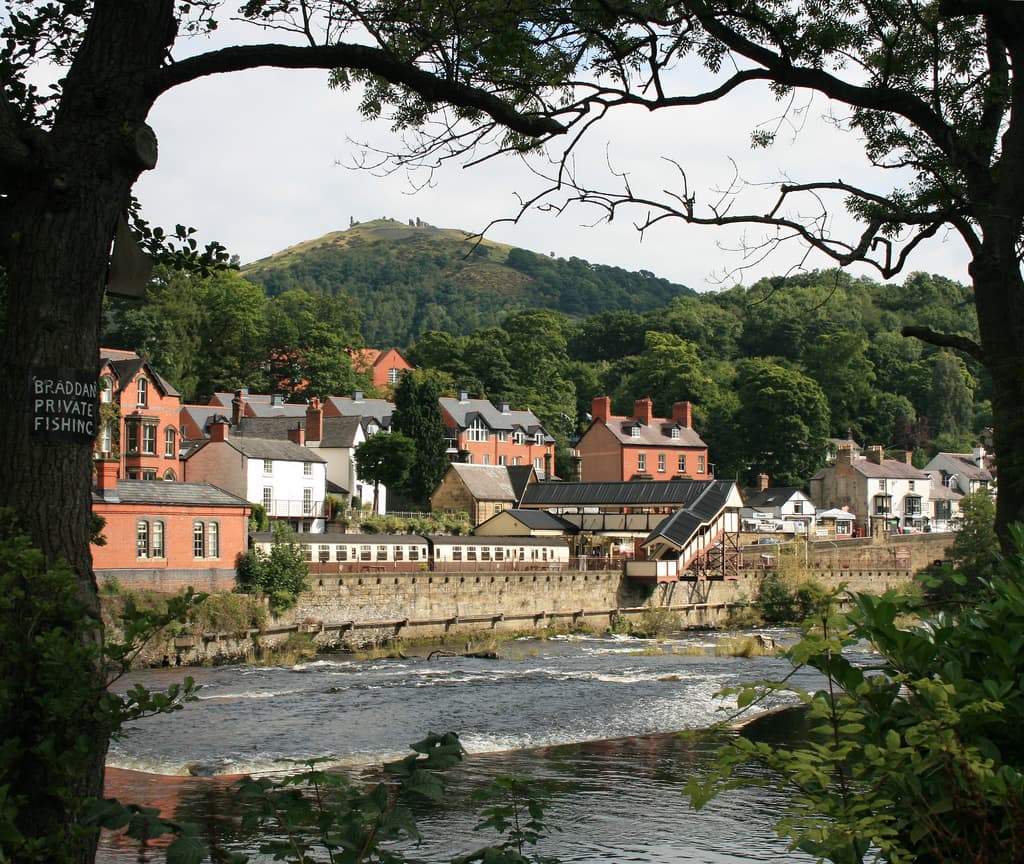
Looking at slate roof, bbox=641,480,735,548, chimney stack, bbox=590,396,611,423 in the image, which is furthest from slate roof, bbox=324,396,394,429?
slate roof, bbox=641,480,735,548

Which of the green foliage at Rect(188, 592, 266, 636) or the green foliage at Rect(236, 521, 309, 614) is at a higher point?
the green foliage at Rect(236, 521, 309, 614)

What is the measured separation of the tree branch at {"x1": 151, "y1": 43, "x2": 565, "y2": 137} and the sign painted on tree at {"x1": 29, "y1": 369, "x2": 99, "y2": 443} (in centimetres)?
159

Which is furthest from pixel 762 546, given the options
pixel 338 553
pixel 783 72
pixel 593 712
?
pixel 783 72

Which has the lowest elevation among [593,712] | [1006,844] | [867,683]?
[593,712]

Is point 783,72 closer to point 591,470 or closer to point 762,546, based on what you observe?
point 762,546

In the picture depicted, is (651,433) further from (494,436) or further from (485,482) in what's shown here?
(485,482)

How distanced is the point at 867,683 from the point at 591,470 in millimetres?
78743

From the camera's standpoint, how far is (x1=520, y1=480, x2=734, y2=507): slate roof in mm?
65031

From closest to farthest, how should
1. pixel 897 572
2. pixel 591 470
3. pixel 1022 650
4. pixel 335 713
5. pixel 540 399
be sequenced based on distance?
pixel 1022 650
pixel 335 713
pixel 897 572
pixel 591 470
pixel 540 399

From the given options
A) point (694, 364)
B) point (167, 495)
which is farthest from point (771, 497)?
point (167, 495)

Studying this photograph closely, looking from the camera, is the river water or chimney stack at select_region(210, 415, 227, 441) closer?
the river water

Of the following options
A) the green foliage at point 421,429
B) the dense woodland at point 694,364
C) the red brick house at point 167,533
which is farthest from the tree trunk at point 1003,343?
the dense woodland at point 694,364

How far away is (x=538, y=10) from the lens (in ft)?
26.6

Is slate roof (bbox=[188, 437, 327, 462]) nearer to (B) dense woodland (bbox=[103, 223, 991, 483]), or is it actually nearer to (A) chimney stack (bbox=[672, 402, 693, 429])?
(B) dense woodland (bbox=[103, 223, 991, 483])
